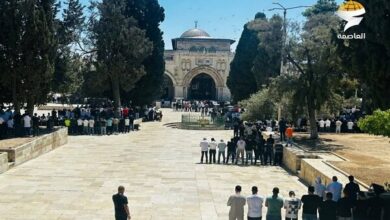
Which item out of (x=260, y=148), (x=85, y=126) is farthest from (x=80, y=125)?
(x=260, y=148)

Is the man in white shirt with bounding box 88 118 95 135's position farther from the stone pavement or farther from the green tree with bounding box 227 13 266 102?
the green tree with bounding box 227 13 266 102

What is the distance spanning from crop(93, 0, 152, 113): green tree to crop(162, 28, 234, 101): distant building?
1364 inches

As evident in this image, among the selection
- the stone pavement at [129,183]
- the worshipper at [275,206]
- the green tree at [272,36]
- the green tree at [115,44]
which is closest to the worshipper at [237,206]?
the worshipper at [275,206]

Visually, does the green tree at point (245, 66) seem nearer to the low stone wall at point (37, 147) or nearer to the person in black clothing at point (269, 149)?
the low stone wall at point (37, 147)

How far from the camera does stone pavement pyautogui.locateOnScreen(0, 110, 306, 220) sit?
12.2 meters

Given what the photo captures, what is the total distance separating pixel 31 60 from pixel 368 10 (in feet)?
48.5

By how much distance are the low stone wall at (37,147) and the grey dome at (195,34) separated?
51.0 metres

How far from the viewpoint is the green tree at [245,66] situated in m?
49.3

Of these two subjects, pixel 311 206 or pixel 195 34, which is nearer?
pixel 311 206

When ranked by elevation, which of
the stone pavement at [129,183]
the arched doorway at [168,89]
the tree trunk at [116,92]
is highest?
the arched doorway at [168,89]

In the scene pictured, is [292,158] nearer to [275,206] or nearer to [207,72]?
[275,206]

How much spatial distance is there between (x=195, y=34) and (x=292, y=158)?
57.1 metres

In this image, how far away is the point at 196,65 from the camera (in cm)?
6869

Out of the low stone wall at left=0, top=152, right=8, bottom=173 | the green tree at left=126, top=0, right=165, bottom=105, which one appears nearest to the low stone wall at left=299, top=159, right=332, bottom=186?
the low stone wall at left=0, top=152, right=8, bottom=173
